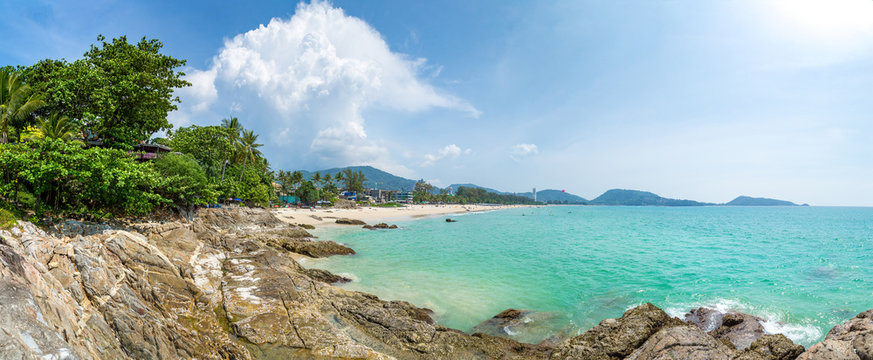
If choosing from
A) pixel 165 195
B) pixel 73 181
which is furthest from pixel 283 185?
pixel 73 181

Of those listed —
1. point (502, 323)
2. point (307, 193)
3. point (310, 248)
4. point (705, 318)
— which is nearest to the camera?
point (502, 323)

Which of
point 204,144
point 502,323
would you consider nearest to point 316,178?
point 204,144

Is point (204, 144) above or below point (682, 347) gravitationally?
above

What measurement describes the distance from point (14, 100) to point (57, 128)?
10.7ft

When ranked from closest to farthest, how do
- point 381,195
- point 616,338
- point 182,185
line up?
point 616,338, point 182,185, point 381,195

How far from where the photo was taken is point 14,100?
17750 millimetres

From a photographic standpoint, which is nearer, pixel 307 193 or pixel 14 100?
pixel 14 100

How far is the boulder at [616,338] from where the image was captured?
830 cm

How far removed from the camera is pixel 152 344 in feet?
21.2

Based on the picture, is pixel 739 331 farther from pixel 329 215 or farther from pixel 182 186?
pixel 329 215

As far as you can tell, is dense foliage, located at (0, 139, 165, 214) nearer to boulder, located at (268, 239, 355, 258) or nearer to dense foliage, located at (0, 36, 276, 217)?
dense foliage, located at (0, 36, 276, 217)

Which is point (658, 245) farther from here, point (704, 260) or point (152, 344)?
point (152, 344)

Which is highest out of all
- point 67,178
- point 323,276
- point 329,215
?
point 67,178

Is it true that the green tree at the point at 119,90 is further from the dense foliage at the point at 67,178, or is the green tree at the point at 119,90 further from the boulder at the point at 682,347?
the boulder at the point at 682,347
